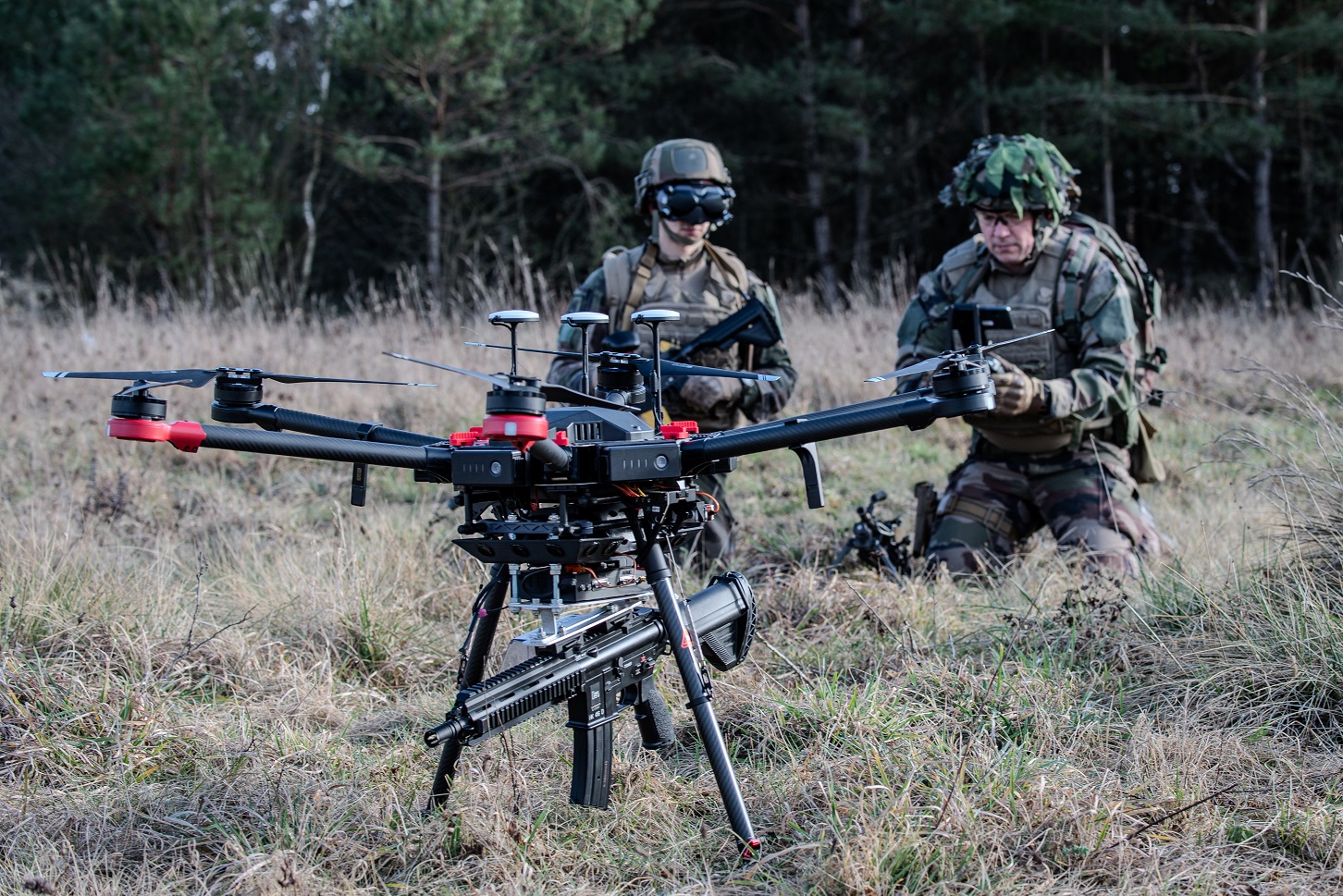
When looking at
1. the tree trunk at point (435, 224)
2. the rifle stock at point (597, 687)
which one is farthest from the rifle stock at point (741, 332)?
the tree trunk at point (435, 224)

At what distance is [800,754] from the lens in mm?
3129

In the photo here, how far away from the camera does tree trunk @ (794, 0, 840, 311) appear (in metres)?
17.7

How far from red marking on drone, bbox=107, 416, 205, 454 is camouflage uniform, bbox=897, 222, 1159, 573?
338 centimetres

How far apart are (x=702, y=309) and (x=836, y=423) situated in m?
3.24

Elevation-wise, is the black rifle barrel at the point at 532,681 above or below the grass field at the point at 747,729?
above

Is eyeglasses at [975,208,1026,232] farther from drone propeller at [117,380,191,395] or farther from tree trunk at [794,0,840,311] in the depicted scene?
tree trunk at [794,0,840,311]

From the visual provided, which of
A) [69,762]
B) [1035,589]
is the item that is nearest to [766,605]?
[1035,589]

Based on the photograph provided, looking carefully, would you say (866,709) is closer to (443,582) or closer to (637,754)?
(637,754)

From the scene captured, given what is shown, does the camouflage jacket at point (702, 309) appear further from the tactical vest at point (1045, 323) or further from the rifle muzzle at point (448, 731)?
the rifle muzzle at point (448, 731)

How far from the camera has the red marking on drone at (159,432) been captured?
6.75ft

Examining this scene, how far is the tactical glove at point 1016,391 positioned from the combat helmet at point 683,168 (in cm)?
149

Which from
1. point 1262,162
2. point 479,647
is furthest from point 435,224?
point 479,647

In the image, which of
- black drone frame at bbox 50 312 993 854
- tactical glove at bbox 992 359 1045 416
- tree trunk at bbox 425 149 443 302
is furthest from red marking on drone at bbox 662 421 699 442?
tree trunk at bbox 425 149 443 302

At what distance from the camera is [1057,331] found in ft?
16.5
